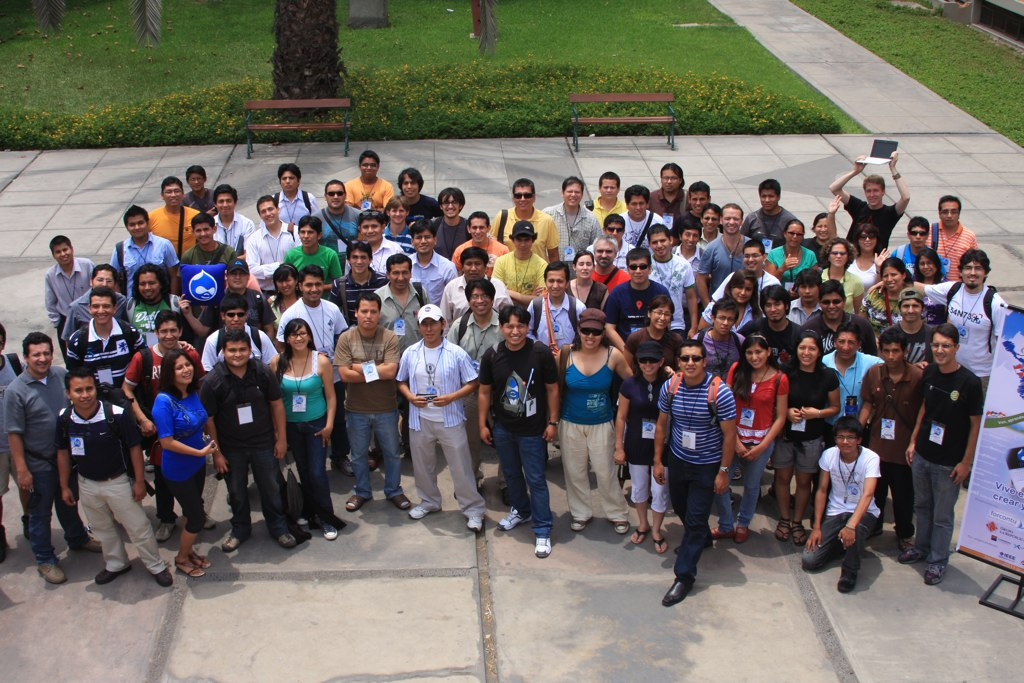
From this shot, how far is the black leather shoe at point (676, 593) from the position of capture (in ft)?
22.6

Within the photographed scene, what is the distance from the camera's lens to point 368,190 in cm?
1078

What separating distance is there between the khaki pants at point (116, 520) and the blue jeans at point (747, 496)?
152 inches

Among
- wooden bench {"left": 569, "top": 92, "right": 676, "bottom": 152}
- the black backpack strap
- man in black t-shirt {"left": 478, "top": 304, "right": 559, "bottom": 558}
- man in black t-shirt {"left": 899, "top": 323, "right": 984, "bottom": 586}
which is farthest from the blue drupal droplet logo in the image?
wooden bench {"left": 569, "top": 92, "right": 676, "bottom": 152}

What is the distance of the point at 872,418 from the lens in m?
7.32

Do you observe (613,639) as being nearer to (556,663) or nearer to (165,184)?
(556,663)

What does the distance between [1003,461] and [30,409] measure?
6258 mm

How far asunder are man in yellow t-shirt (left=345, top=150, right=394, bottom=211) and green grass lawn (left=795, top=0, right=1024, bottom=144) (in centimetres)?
1095

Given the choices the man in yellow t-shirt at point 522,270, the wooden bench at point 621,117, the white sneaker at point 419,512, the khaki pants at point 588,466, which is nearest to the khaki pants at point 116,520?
the white sneaker at point 419,512

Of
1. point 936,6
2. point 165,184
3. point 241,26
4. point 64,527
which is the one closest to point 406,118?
point 165,184

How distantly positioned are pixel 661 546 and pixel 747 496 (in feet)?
2.33

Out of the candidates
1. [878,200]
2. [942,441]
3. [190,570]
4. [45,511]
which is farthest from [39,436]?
[878,200]

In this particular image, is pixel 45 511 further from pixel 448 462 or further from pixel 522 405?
pixel 522 405

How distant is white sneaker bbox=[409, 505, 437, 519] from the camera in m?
7.81

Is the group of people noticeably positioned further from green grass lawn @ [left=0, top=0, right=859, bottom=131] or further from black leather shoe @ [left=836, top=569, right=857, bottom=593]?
green grass lawn @ [left=0, top=0, right=859, bottom=131]
